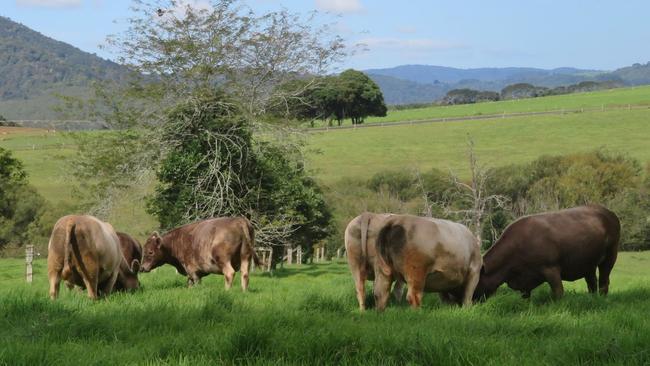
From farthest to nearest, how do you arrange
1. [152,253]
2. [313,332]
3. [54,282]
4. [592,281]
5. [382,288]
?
1. [152,253]
2. [592,281]
3. [54,282]
4. [382,288]
5. [313,332]

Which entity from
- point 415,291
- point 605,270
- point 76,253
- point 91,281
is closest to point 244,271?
point 91,281

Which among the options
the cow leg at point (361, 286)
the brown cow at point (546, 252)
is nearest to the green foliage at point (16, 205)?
the cow leg at point (361, 286)

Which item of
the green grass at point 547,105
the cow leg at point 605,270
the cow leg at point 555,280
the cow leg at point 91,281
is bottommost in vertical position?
the green grass at point 547,105

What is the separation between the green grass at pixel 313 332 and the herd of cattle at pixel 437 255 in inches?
25.9

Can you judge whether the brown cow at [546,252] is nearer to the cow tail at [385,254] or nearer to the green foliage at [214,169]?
the cow tail at [385,254]

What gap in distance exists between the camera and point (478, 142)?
8556 cm

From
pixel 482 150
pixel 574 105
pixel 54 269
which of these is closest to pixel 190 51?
pixel 54 269

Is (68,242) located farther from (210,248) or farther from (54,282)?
(210,248)

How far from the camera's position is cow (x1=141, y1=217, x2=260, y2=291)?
583 inches

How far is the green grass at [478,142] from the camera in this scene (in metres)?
73.7

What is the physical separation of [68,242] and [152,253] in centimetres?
619

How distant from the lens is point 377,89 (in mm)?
115562

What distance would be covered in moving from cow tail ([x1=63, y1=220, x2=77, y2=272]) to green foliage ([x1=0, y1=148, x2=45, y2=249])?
48.6 meters

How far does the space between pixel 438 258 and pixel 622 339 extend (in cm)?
358
